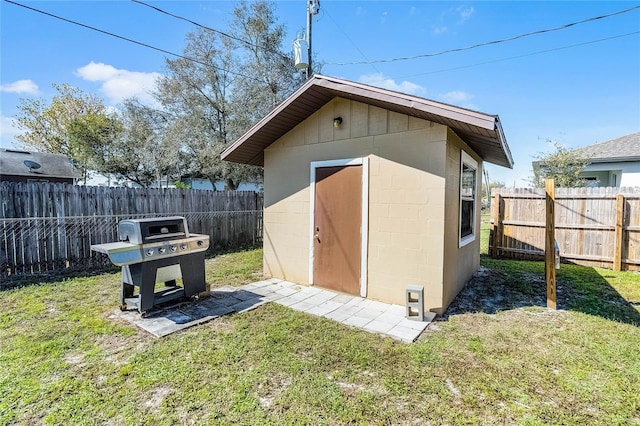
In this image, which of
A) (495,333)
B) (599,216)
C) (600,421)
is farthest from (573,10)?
(600,421)

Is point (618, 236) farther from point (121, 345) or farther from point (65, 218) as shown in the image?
point (65, 218)

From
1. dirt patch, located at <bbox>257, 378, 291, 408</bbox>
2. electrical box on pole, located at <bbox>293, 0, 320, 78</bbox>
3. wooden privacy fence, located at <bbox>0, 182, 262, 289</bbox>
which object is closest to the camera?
dirt patch, located at <bbox>257, 378, 291, 408</bbox>

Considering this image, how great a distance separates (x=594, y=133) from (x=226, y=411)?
63.1 feet

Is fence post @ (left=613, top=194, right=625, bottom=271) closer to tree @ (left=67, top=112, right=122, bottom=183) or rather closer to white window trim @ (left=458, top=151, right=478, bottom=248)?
white window trim @ (left=458, top=151, right=478, bottom=248)

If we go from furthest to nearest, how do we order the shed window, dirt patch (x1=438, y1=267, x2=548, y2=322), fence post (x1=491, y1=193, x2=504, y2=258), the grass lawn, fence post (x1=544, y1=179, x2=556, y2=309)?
1. fence post (x1=491, y1=193, x2=504, y2=258)
2. the shed window
3. dirt patch (x1=438, y1=267, x2=548, y2=322)
4. fence post (x1=544, y1=179, x2=556, y2=309)
5. the grass lawn

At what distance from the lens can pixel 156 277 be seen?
13.0 feet

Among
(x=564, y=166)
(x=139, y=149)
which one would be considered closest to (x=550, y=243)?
(x=564, y=166)

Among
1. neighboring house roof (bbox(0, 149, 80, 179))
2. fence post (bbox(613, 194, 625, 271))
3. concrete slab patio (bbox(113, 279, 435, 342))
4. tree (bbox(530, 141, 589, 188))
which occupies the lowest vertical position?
concrete slab patio (bbox(113, 279, 435, 342))

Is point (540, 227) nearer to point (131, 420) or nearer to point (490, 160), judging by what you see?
point (490, 160)

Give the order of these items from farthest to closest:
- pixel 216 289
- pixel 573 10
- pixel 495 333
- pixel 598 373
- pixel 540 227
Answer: pixel 540 227
pixel 573 10
pixel 216 289
pixel 495 333
pixel 598 373

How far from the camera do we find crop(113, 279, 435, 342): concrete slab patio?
3.66 m

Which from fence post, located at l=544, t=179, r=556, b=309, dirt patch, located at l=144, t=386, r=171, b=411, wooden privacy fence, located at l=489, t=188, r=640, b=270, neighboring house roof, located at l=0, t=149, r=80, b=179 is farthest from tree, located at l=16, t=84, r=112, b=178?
fence post, located at l=544, t=179, r=556, b=309

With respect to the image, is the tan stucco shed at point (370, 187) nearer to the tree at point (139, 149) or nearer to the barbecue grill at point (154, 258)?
the barbecue grill at point (154, 258)

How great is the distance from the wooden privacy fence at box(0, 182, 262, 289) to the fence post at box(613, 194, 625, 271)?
1050 centimetres
